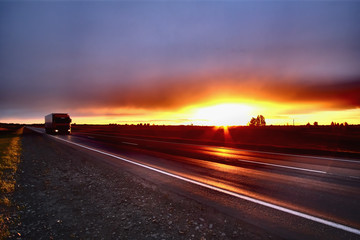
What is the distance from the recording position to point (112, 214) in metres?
4.39

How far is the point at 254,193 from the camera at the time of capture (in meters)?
5.54

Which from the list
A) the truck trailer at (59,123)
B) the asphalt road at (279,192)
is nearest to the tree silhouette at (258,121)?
the truck trailer at (59,123)

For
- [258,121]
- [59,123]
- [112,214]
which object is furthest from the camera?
[258,121]

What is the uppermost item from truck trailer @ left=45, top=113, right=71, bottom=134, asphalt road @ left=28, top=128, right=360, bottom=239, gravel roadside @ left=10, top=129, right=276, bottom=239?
truck trailer @ left=45, top=113, right=71, bottom=134

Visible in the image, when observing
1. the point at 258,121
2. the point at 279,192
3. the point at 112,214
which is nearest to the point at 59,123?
the point at 112,214

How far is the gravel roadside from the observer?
3633 millimetres

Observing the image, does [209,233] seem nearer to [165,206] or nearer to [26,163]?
[165,206]

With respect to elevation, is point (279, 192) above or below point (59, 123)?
below

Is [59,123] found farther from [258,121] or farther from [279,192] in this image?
[258,121]

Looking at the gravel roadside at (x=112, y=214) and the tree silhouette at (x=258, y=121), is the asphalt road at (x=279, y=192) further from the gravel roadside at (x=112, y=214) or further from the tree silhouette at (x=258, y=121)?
the tree silhouette at (x=258, y=121)

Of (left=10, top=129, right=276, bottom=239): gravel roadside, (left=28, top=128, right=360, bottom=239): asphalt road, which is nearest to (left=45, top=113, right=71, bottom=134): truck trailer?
(left=28, top=128, right=360, bottom=239): asphalt road

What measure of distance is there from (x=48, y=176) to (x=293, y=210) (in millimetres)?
8386

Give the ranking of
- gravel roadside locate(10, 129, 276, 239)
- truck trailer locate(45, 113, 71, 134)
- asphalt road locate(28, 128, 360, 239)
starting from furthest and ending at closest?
truck trailer locate(45, 113, 71, 134), asphalt road locate(28, 128, 360, 239), gravel roadside locate(10, 129, 276, 239)

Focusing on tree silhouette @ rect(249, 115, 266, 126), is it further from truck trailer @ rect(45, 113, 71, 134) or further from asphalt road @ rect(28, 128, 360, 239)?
asphalt road @ rect(28, 128, 360, 239)
